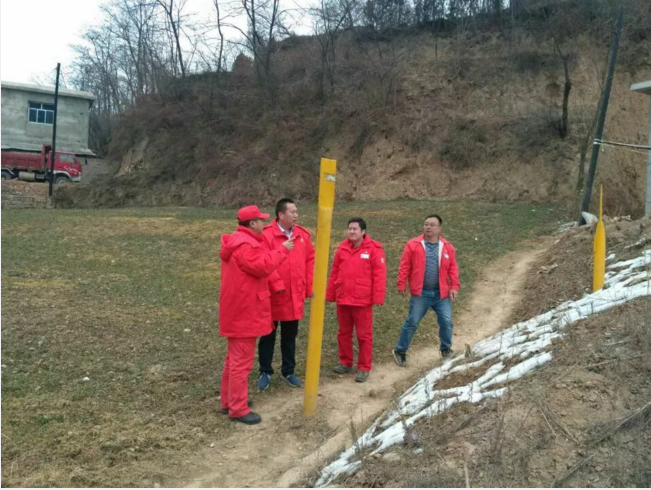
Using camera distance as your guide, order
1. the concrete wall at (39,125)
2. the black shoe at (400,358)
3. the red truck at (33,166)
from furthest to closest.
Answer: the concrete wall at (39,125)
the red truck at (33,166)
the black shoe at (400,358)

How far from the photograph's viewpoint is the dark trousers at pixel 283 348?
20.2ft

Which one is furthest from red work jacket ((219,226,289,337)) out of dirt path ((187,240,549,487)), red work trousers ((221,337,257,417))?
dirt path ((187,240,549,487))

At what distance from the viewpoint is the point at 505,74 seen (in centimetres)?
2988

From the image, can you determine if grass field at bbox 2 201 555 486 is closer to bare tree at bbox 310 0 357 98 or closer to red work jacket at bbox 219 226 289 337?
red work jacket at bbox 219 226 289 337

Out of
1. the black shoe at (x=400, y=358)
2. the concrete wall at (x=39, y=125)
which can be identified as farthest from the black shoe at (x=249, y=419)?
the concrete wall at (x=39, y=125)

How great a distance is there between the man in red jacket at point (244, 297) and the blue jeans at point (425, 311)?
2.27 meters

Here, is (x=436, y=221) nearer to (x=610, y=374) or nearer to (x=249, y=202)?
(x=610, y=374)

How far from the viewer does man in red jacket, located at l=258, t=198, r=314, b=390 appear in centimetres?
601

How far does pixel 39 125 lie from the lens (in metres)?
42.1

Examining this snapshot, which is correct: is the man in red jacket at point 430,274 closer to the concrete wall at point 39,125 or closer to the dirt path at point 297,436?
the dirt path at point 297,436

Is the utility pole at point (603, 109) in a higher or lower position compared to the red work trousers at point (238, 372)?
Result: higher

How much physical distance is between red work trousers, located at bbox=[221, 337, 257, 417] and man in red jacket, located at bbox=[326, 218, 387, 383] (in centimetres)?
150

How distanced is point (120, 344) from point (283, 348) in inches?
103

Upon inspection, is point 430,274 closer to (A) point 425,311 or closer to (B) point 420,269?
(B) point 420,269
